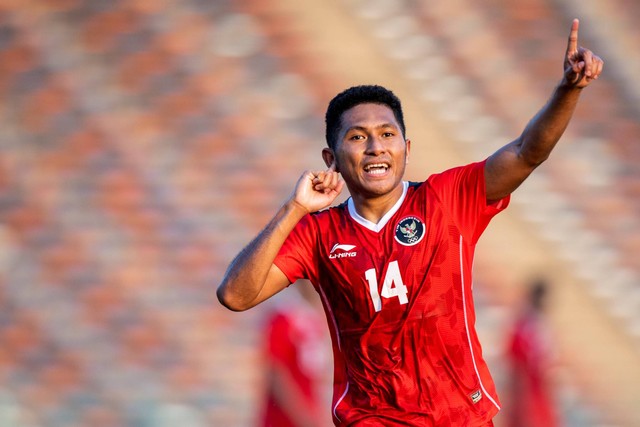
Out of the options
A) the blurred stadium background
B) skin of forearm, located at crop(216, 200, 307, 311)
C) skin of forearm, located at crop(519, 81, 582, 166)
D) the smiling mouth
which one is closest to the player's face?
the smiling mouth

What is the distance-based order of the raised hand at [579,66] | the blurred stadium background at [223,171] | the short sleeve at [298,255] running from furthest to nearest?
the blurred stadium background at [223,171] < the short sleeve at [298,255] < the raised hand at [579,66]

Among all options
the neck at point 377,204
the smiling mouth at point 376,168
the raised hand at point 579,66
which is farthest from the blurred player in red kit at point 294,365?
the raised hand at point 579,66

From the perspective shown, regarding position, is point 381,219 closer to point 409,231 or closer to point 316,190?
point 409,231

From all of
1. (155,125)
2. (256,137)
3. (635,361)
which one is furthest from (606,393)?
(155,125)

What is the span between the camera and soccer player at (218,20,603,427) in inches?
117

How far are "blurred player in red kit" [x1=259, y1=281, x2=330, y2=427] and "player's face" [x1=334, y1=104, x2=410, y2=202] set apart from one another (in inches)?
68.1

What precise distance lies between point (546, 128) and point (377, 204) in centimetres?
60

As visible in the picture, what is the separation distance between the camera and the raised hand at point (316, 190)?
3080 millimetres

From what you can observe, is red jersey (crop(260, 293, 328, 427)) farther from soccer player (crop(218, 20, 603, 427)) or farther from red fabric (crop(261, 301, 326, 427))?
soccer player (crop(218, 20, 603, 427))

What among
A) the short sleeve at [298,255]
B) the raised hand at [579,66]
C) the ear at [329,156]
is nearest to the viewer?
the raised hand at [579,66]

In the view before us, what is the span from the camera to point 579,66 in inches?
109

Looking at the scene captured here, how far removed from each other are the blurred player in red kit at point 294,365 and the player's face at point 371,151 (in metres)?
1.73

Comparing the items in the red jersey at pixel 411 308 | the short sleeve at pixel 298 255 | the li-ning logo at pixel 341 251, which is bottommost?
the red jersey at pixel 411 308

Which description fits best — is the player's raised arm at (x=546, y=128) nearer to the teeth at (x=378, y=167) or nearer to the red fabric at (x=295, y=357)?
the teeth at (x=378, y=167)
